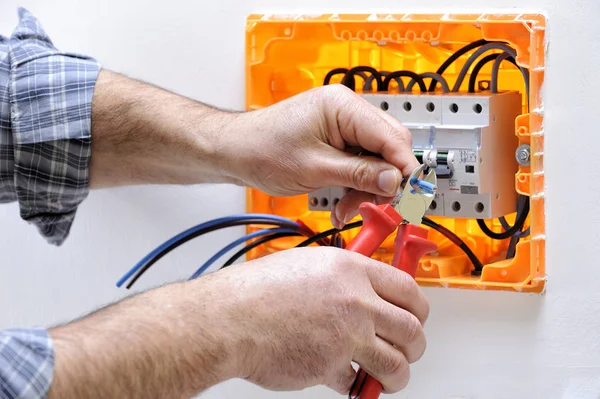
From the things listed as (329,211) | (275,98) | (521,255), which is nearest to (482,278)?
(521,255)

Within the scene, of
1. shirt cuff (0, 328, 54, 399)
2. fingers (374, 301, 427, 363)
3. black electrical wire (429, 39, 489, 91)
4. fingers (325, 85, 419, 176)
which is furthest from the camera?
black electrical wire (429, 39, 489, 91)

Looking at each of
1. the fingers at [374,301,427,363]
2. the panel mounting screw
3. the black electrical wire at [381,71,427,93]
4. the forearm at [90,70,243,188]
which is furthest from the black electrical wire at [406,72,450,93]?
the fingers at [374,301,427,363]

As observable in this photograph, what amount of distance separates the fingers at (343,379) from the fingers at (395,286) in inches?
2.9

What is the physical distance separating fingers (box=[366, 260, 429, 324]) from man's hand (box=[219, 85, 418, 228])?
0.11m

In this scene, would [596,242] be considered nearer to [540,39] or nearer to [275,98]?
[540,39]

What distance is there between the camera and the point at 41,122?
976 millimetres

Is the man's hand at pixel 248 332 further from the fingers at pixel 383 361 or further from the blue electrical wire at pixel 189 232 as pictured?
the blue electrical wire at pixel 189 232

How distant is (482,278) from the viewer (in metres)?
0.91

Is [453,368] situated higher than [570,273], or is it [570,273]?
[570,273]

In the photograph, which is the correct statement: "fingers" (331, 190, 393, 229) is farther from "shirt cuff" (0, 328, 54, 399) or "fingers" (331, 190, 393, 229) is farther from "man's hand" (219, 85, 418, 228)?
"shirt cuff" (0, 328, 54, 399)

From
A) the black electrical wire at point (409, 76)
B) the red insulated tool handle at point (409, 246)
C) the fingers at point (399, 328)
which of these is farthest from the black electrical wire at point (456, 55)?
the fingers at point (399, 328)

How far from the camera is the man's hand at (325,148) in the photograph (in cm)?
82

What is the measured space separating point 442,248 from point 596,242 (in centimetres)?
18

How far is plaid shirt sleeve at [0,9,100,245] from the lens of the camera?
3.20ft
